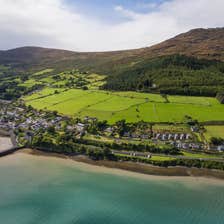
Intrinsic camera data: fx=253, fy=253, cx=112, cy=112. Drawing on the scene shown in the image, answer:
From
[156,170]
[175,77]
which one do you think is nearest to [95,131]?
[156,170]

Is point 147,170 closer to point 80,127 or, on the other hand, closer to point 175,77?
point 80,127

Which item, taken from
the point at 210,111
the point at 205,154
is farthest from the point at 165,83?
the point at 205,154

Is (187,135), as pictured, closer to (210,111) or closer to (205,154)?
(205,154)

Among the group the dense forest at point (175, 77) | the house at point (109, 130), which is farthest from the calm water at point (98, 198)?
the dense forest at point (175, 77)

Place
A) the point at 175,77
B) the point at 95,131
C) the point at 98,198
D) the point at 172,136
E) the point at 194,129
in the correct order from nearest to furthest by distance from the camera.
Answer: the point at 98,198 → the point at 172,136 → the point at 194,129 → the point at 95,131 → the point at 175,77

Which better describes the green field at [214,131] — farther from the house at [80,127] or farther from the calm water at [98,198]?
the house at [80,127]

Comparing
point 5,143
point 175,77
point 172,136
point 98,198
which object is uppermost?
point 175,77
